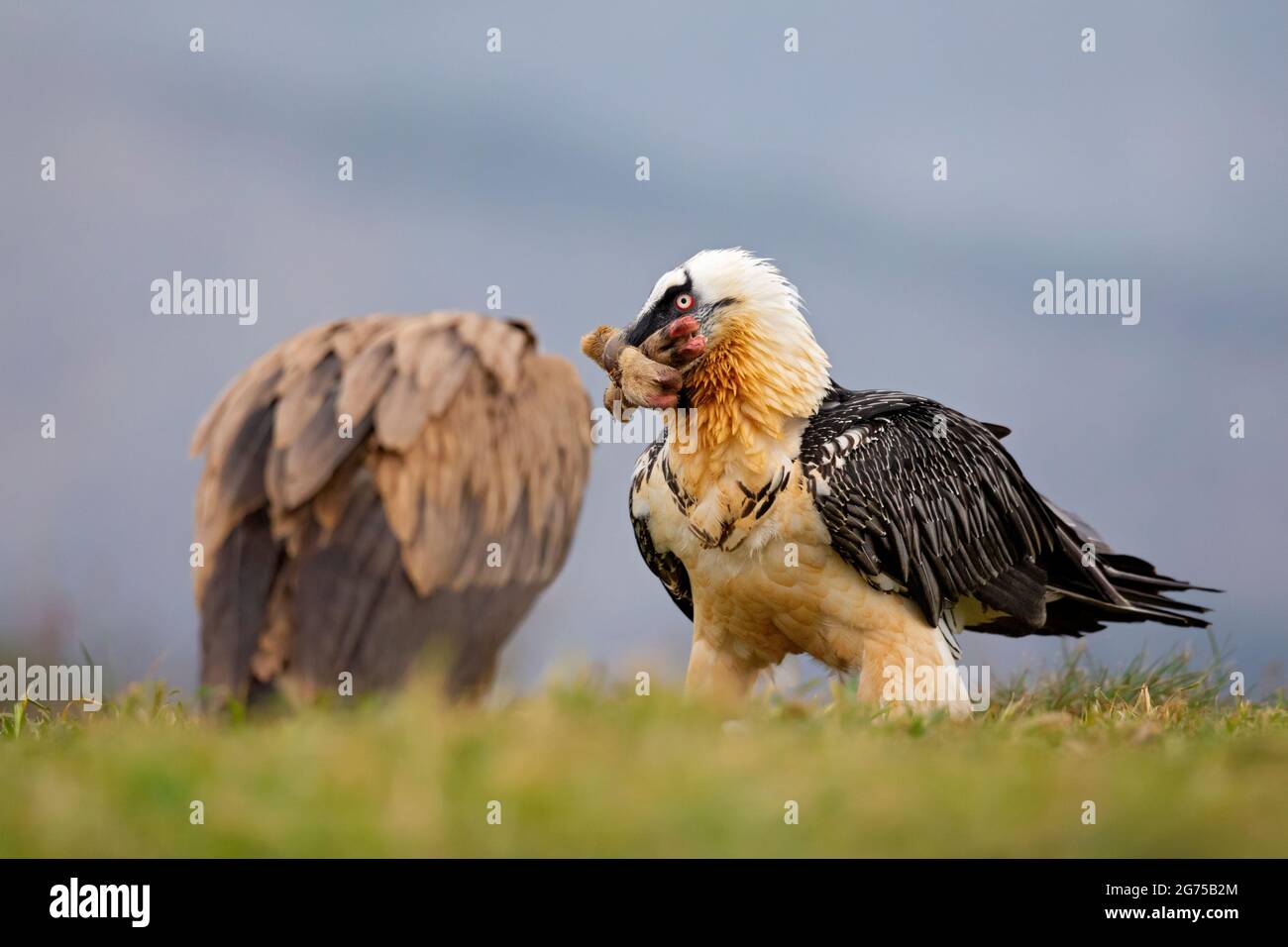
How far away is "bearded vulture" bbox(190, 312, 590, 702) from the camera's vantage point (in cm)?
503

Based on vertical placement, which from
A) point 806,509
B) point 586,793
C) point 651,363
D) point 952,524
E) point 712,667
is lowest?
point 712,667

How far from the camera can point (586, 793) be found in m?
3.80

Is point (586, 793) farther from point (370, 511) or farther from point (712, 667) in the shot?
point (712, 667)

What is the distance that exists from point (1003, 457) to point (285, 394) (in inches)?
184

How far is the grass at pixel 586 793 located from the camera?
369 cm

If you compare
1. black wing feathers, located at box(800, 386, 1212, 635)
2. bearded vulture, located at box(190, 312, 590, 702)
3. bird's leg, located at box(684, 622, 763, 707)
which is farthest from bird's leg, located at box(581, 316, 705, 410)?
bearded vulture, located at box(190, 312, 590, 702)

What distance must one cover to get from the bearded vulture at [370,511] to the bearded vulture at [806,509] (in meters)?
1.93

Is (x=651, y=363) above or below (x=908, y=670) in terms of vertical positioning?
above

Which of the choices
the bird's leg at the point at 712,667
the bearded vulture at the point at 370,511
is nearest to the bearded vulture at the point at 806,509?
the bird's leg at the point at 712,667

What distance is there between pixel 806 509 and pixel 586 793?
3672mm

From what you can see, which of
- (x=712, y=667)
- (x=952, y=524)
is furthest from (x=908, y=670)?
(x=712, y=667)

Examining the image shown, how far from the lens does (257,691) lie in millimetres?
5066

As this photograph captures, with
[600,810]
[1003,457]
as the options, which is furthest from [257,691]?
[1003,457]
